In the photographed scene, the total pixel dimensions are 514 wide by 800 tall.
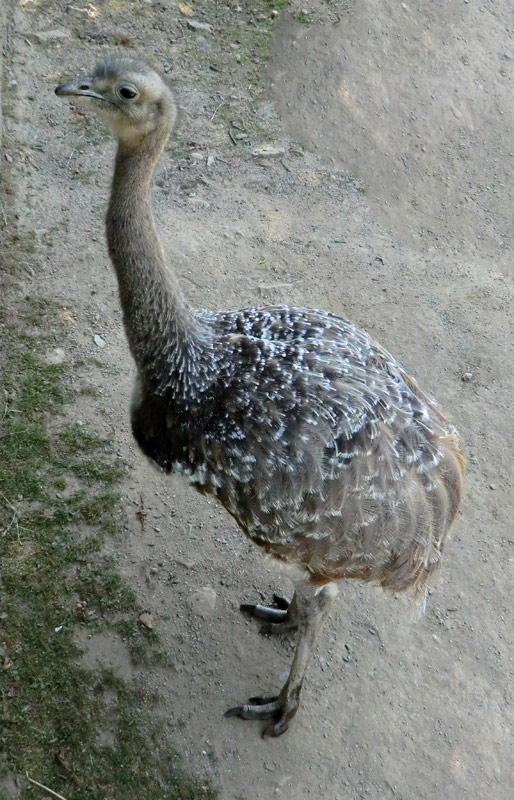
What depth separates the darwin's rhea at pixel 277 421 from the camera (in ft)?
12.5

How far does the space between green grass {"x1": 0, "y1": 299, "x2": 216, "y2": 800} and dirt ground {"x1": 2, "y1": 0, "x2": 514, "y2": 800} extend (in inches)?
A: 5.3

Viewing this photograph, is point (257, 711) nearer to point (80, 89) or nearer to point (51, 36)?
point (80, 89)

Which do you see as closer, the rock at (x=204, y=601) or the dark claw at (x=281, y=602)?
the rock at (x=204, y=601)

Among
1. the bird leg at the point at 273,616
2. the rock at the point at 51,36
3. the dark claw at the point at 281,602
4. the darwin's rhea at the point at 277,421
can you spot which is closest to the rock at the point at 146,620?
the bird leg at the point at 273,616

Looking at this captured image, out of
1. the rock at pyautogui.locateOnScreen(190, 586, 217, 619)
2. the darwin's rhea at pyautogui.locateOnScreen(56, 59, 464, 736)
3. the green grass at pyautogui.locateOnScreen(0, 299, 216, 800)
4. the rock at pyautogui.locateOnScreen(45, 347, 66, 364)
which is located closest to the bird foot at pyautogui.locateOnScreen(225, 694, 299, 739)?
the green grass at pyautogui.locateOnScreen(0, 299, 216, 800)

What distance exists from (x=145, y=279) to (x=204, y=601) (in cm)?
215

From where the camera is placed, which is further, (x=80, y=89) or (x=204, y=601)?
A: (x=204, y=601)

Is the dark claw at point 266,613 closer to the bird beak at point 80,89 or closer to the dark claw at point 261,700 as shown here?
the dark claw at point 261,700

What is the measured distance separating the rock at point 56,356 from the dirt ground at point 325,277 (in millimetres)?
54

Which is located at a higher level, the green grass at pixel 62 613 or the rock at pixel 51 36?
the rock at pixel 51 36

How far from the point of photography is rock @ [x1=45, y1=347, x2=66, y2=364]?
18.8 ft

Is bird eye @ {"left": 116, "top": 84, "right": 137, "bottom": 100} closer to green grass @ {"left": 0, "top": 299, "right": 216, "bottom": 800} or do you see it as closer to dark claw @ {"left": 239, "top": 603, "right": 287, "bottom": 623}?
green grass @ {"left": 0, "top": 299, "right": 216, "bottom": 800}

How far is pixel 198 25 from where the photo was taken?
8.09 metres

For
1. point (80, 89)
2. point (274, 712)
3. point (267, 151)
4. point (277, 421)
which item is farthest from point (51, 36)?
point (274, 712)
